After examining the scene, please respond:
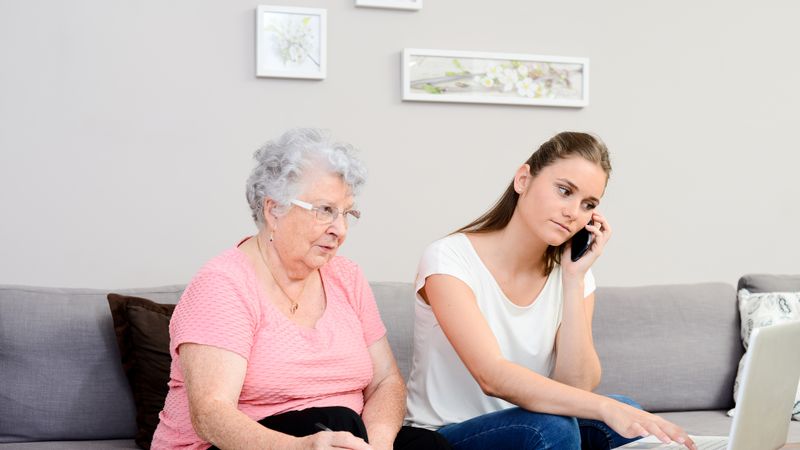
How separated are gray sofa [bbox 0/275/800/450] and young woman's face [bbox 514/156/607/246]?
64cm

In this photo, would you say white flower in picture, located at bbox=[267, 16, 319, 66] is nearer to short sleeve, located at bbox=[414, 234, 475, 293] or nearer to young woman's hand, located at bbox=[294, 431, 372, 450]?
short sleeve, located at bbox=[414, 234, 475, 293]

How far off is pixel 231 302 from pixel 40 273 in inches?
49.9

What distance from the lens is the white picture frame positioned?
9.69 feet

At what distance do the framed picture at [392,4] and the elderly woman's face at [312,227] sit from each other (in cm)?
128

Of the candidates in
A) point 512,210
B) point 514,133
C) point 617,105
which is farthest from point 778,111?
point 512,210

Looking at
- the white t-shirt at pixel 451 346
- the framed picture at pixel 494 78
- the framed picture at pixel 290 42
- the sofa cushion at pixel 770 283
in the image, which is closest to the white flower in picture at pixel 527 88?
the framed picture at pixel 494 78

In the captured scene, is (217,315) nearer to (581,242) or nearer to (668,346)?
(581,242)

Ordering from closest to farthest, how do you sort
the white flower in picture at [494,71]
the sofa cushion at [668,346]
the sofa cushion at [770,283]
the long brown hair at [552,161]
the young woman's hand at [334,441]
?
the young woman's hand at [334,441] → the long brown hair at [552,161] → the sofa cushion at [668,346] → the sofa cushion at [770,283] → the white flower in picture at [494,71]

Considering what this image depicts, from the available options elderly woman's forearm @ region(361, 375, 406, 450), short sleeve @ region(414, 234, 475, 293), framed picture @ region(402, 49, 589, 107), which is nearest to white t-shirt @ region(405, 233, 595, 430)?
short sleeve @ region(414, 234, 475, 293)

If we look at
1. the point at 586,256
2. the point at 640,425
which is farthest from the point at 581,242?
the point at 640,425

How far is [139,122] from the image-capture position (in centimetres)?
279

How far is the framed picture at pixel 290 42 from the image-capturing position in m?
2.86

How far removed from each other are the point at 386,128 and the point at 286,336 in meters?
1.35

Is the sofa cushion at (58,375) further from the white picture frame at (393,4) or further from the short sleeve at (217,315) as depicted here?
the white picture frame at (393,4)
